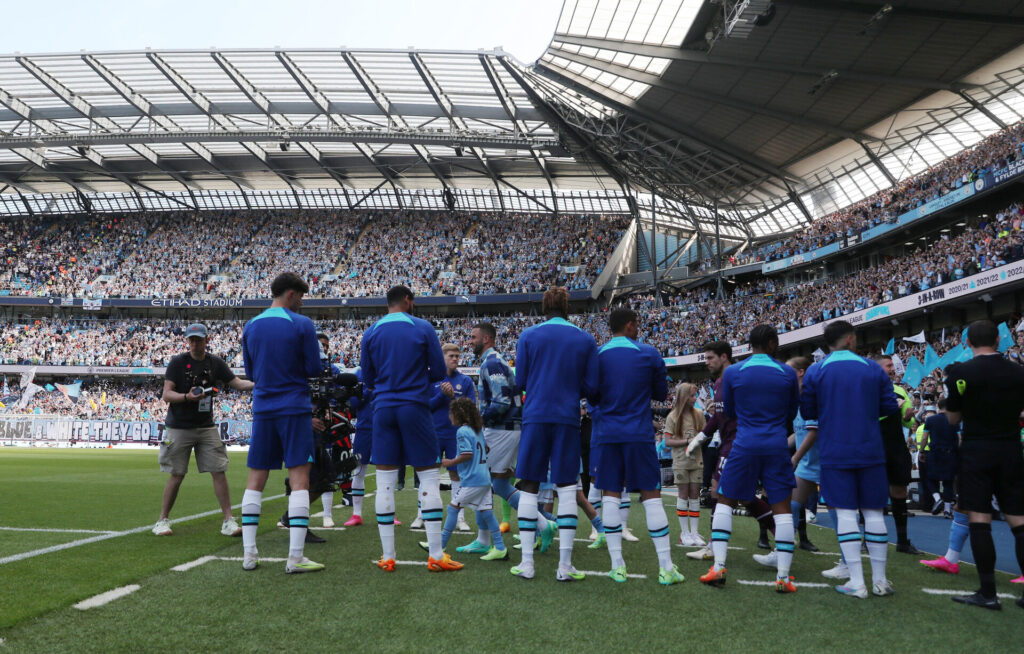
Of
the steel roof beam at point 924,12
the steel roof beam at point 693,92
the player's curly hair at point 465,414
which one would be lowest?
the player's curly hair at point 465,414

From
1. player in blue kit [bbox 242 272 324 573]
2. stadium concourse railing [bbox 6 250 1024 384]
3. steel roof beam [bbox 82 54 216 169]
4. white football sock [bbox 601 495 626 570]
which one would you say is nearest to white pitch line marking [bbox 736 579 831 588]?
white football sock [bbox 601 495 626 570]

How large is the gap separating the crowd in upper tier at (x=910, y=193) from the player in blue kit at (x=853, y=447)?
76.6ft

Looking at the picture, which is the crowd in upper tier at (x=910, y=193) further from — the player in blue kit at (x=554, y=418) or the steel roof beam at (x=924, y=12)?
the player in blue kit at (x=554, y=418)

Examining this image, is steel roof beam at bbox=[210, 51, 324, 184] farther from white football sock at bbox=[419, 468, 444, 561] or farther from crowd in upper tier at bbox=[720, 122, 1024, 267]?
white football sock at bbox=[419, 468, 444, 561]

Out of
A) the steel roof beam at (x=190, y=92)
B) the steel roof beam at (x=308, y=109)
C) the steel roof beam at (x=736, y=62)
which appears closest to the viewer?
the steel roof beam at (x=736, y=62)

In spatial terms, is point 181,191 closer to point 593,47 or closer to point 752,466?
point 593,47

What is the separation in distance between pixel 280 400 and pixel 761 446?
3.57 meters

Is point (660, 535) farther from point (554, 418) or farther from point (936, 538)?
point (936, 538)

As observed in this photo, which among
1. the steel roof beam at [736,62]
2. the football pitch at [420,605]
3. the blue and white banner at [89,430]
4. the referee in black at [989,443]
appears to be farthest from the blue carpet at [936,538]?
the blue and white banner at [89,430]

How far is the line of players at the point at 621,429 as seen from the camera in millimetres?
5211

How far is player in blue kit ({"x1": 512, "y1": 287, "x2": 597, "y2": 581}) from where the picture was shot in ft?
17.3

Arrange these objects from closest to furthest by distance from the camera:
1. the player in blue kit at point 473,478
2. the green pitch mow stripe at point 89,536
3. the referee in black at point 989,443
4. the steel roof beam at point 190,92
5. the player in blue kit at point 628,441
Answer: the green pitch mow stripe at point 89,536 → the referee in black at point 989,443 → the player in blue kit at point 628,441 → the player in blue kit at point 473,478 → the steel roof beam at point 190,92

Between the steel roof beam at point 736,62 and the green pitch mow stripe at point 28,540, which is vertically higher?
the steel roof beam at point 736,62

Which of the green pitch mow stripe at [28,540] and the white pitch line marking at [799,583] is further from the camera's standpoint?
the green pitch mow stripe at [28,540]
